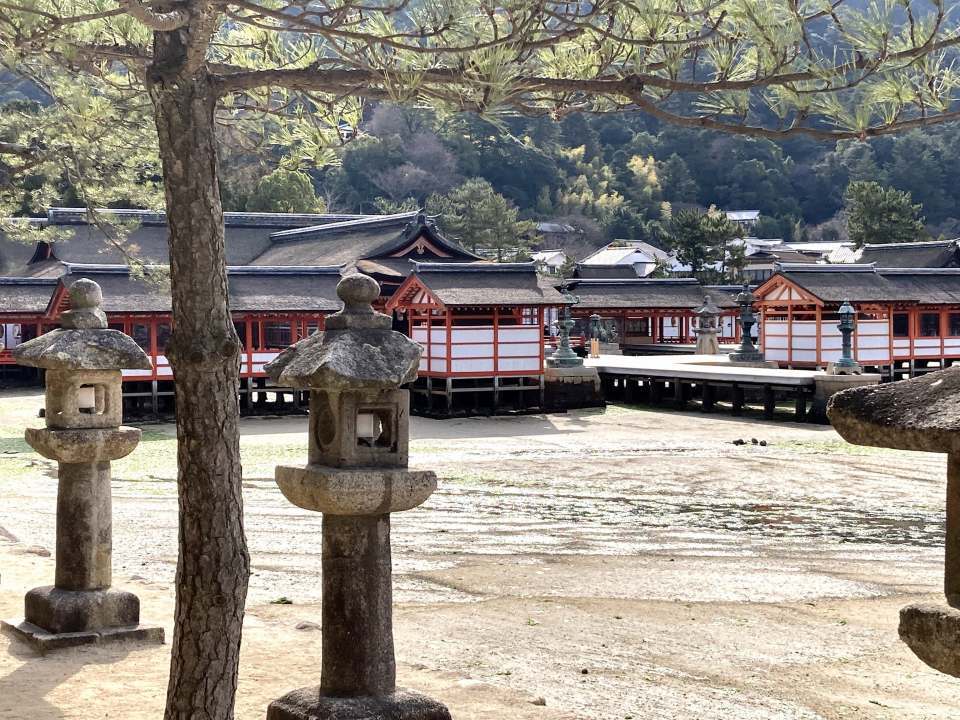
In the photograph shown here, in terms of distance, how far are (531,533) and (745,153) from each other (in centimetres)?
7384

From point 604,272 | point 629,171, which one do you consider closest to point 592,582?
point 604,272

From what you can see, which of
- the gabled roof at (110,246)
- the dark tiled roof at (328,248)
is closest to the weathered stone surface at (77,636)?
the gabled roof at (110,246)

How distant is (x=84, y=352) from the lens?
8477 mm

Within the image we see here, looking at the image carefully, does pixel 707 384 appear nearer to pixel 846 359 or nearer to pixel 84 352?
pixel 846 359

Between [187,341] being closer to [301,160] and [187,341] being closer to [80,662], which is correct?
[301,160]

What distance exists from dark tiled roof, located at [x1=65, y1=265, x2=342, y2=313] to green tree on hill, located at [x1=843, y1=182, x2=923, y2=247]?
91.7 ft

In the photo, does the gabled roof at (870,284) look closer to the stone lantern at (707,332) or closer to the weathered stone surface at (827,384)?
the weathered stone surface at (827,384)

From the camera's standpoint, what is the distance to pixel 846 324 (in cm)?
2734

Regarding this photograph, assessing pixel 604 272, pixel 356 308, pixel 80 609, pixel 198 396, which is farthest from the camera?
pixel 604 272

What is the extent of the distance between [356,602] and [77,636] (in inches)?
127

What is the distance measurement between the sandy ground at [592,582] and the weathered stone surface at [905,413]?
3.62 m

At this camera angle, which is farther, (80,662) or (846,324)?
(846,324)

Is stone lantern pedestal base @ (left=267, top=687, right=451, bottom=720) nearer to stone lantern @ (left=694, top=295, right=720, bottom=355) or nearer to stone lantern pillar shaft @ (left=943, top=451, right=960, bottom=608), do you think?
stone lantern pillar shaft @ (left=943, top=451, right=960, bottom=608)

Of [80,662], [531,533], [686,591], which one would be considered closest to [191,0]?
[80,662]
